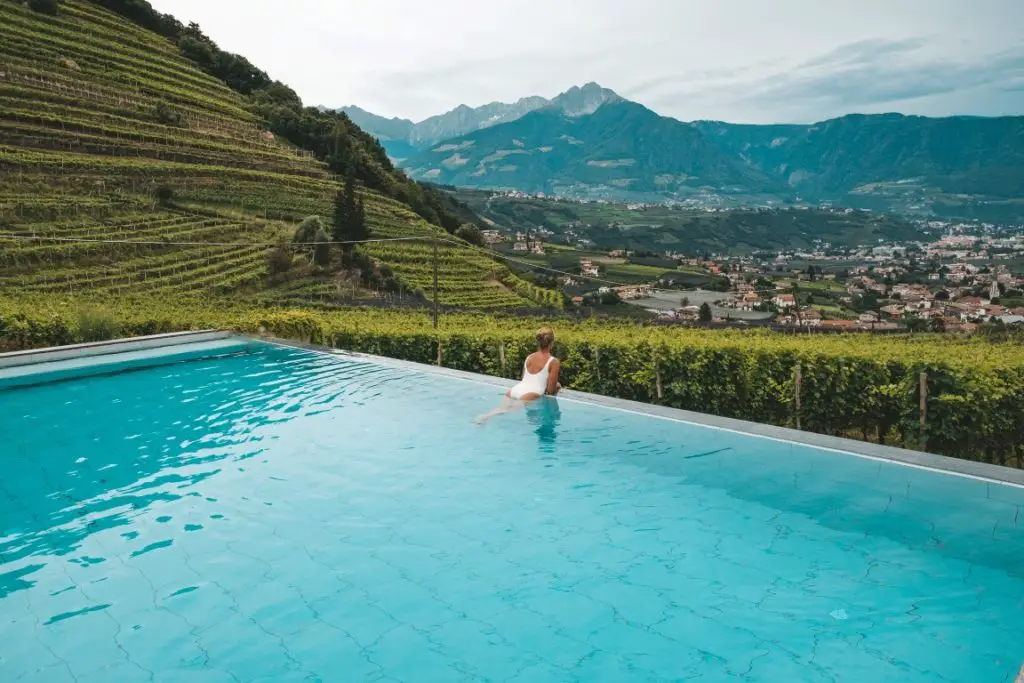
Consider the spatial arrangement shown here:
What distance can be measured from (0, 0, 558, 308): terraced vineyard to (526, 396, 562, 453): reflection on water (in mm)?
21250

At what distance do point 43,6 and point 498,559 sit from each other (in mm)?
77086

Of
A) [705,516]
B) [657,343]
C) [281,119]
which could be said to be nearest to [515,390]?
[657,343]

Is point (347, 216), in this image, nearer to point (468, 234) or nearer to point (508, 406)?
point (468, 234)

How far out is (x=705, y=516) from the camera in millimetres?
6488

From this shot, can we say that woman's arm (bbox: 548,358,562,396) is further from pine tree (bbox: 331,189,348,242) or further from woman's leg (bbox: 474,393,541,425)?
pine tree (bbox: 331,189,348,242)

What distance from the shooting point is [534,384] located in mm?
10180

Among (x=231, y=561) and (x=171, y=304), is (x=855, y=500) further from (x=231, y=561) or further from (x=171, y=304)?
(x=171, y=304)

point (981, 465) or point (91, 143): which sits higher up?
point (91, 143)

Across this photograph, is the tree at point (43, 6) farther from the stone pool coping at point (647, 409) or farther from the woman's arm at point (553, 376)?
the woman's arm at point (553, 376)

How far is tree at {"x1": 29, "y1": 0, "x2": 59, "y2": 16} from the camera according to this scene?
202ft

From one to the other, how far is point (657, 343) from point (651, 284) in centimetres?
6870

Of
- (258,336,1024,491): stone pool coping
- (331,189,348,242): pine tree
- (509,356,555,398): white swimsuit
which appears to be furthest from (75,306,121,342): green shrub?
(331,189,348,242): pine tree

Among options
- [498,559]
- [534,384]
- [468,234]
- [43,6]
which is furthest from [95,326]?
[43,6]

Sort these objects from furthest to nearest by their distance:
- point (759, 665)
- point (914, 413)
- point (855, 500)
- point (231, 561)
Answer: point (914, 413) < point (855, 500) < point (231, 561) < point (759, 665)
